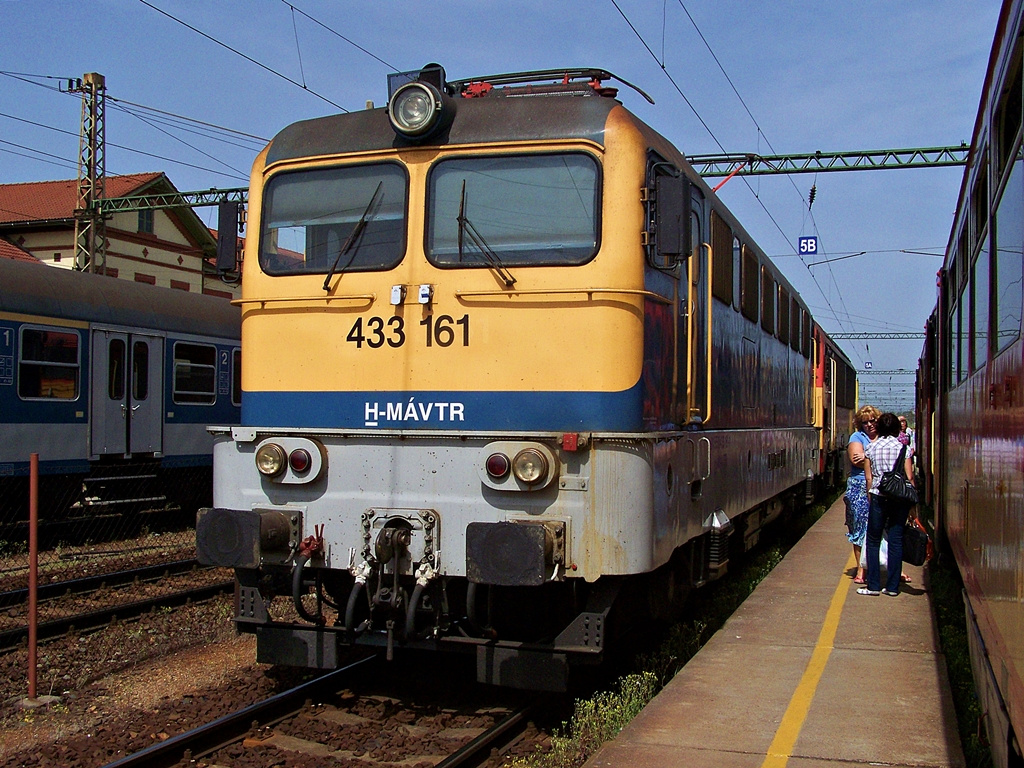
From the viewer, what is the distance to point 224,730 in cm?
545

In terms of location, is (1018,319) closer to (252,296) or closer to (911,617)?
(252,296)

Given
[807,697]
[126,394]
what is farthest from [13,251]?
[807,697]

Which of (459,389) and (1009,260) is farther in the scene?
(459,389)

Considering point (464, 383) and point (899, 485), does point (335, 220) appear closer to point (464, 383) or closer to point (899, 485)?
point (464, 383)

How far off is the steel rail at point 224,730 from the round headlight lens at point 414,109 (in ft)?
10.8

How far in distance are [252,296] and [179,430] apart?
29.7 ft

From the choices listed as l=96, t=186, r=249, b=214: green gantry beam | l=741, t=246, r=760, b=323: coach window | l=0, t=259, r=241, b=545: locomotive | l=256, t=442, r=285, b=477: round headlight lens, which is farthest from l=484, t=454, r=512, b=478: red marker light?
l=96, t=186, r=249, b=214: green gantry beam

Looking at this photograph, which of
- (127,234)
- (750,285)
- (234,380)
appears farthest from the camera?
(127,234)

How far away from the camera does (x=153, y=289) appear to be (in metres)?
14.8

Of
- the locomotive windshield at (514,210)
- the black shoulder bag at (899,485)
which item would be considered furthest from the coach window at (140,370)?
the black shoulder bag at (899,485)

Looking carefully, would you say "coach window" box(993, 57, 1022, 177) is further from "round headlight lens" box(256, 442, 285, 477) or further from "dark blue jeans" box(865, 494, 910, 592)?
"dark blue jeans" box(865, 494, 910, 592)

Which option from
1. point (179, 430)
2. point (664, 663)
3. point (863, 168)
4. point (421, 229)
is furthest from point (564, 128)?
point (863, 168)

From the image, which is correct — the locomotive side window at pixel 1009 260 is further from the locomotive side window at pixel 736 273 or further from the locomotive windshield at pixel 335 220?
the locomotive side window at pixel 736 273

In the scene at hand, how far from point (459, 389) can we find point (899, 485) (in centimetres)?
467
